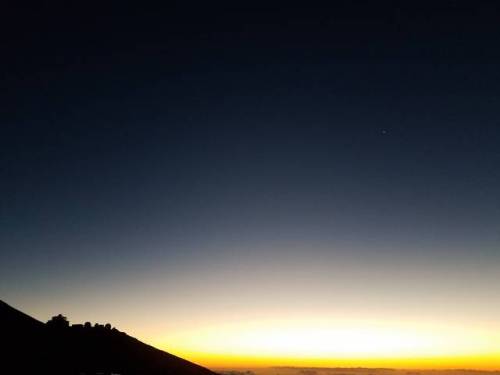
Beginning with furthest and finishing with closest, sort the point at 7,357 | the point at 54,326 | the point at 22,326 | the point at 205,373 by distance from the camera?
1. the point at 205,373
2. the point at 54,326
3. the point at 22,326
4. the point at 7,357

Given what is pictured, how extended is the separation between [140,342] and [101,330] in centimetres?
115

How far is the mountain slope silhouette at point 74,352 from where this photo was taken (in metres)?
10.5

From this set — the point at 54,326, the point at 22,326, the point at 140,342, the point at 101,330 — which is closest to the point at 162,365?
the point at 140,342

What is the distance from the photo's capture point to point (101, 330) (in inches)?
499

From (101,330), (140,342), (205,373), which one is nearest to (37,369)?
(101,330)

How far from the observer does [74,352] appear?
11.6m

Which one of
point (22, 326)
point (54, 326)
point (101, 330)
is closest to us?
point (22, 326)

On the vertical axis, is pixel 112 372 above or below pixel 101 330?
below

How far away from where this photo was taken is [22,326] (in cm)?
1098

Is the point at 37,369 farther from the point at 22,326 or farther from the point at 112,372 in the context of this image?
the point at 112,372

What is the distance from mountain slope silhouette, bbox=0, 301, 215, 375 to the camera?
10.5m

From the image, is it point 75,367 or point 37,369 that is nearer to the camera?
point 37,369

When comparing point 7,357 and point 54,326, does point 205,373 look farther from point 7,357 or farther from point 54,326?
point 7,357

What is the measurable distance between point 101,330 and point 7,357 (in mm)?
2776
